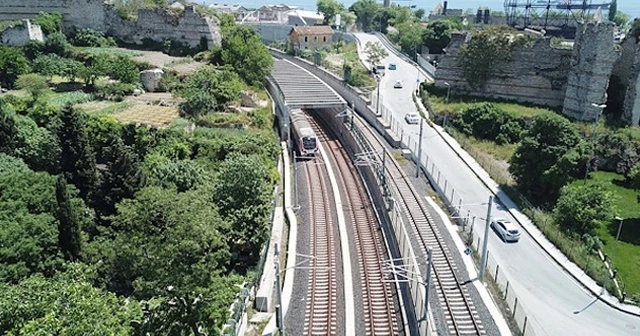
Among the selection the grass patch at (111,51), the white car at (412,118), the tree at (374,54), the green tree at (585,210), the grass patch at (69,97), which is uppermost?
the grass patch at (111,51)

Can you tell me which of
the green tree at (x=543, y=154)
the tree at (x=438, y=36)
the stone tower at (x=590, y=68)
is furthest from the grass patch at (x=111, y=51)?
the stone tower at (x=590, y=68)

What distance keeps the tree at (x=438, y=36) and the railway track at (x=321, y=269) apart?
148 feet

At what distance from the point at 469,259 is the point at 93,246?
21.9 m

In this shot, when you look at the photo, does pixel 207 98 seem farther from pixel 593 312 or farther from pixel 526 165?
pixel 593 312

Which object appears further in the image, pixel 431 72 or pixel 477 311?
pixel 431 72

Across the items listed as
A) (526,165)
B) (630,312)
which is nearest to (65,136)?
(526,165)

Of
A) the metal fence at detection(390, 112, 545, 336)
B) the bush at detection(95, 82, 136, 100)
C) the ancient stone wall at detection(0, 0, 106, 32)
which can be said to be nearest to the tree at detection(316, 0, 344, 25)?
the ancient stone wall at detection(0, 0, 106, 32)

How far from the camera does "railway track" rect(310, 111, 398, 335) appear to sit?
26969 mm

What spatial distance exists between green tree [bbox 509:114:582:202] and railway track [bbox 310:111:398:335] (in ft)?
40.0

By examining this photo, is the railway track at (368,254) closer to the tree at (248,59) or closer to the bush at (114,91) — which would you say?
the tree at (248,59)

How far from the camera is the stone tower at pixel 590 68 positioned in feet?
164

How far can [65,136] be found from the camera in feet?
117

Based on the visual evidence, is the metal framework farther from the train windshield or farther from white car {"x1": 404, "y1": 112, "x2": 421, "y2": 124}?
the train windshield

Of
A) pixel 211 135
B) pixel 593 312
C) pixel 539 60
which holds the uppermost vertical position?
pixel 539 60
